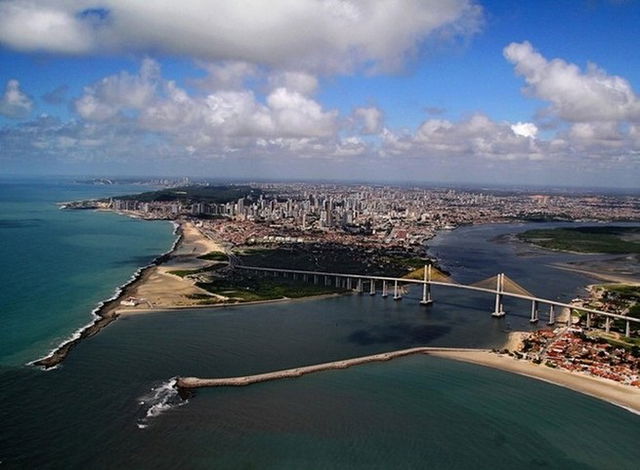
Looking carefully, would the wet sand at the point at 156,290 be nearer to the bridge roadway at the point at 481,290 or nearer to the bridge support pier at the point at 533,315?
the bridge roadway at the point at 481,290

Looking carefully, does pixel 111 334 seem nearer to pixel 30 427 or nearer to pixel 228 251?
pixel 30 427

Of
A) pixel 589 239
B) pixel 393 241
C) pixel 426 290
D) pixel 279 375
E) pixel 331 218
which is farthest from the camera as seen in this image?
pixel 331 218

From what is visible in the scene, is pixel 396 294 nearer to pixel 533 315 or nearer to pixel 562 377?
pixel 533 315

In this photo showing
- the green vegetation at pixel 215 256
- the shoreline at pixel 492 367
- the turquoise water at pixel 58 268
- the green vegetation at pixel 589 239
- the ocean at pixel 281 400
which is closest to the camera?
the ocean at pixel 281 400

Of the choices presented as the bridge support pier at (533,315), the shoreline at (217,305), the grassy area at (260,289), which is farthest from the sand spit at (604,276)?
the shoreline at (217,305)

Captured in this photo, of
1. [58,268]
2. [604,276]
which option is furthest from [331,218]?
[58,268]

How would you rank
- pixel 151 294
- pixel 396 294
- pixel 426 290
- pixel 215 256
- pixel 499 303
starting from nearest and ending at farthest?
1. pixel 499 303
2. pixel 151 294
3. pixel 426 290
4. pixel 396 294
5. pixel 215 256
